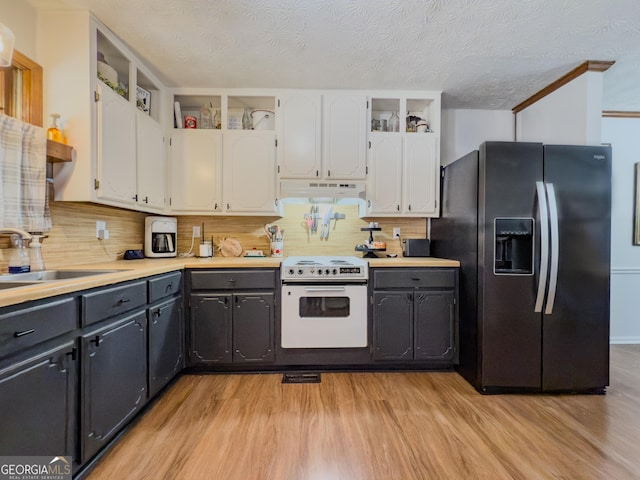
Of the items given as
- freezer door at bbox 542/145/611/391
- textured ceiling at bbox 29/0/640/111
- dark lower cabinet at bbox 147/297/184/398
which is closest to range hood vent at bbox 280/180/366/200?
textured ceiling at bbox 29/0/640/111

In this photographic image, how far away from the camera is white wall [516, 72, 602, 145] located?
2252mm

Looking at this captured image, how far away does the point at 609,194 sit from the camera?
81.2 inches

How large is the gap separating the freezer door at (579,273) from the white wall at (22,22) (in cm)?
344

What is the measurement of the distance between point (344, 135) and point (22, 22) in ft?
7.45

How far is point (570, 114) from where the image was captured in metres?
2.43

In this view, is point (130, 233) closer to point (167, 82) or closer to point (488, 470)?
point (167, 82)

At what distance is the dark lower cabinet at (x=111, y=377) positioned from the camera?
4.33 feet

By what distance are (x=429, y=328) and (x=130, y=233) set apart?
276 cm

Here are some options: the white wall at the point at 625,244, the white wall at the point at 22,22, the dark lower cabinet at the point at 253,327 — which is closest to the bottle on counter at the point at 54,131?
the white wall at the point at 22,22

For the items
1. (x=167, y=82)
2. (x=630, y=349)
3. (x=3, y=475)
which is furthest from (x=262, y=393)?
(x=630, y=349)

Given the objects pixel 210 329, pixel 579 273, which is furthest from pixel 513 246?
pixel 210 329

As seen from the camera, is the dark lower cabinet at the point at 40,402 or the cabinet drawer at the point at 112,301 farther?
the cabinet drawer at the point at 112,301

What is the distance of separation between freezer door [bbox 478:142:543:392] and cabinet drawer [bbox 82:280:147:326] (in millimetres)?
2300
